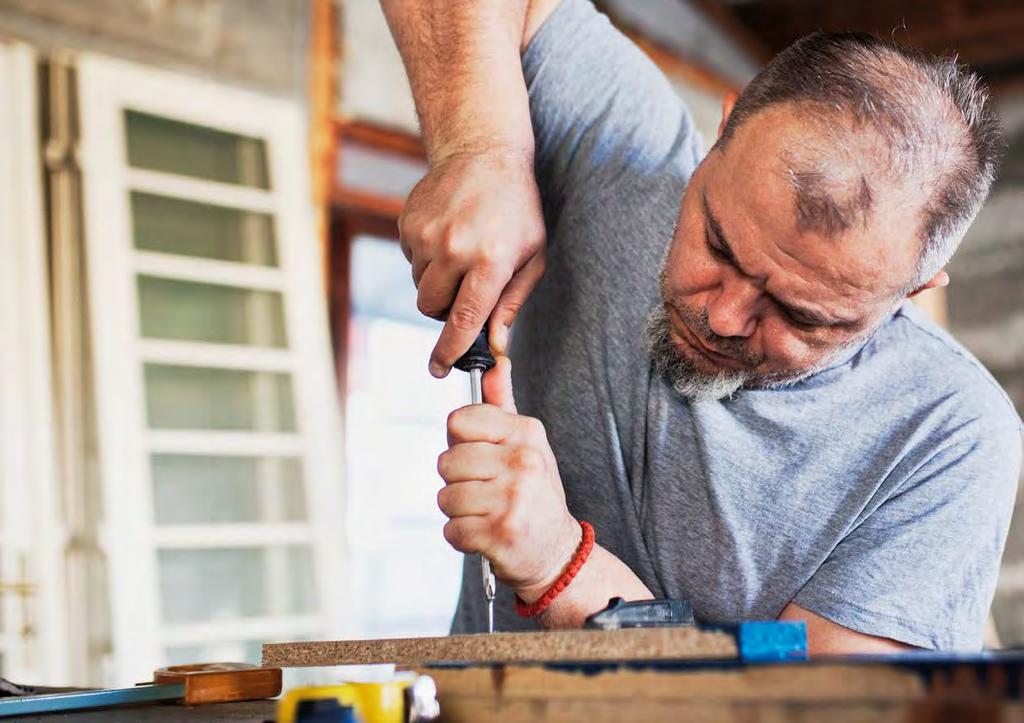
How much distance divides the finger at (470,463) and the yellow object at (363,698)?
35 centimetres

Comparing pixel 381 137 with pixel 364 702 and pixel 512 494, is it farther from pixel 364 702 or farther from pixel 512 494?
pixel 364 702

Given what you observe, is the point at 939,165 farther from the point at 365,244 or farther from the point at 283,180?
the point at 365,244

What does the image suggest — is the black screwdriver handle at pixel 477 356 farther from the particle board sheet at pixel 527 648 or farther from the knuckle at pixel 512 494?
the particle board sheet at pixel 527 648

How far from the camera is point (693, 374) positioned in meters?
1.23

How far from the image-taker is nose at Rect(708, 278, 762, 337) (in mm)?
1126

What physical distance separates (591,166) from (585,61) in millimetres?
140

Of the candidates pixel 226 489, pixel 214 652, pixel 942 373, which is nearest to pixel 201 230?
pixel 226 489

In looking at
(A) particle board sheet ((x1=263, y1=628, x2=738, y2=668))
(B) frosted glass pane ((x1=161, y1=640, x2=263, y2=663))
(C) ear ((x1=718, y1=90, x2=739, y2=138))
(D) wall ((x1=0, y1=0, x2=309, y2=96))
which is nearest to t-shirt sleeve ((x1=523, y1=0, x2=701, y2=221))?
(C) ear ((x1=718, y1=90, x2=739, y2=138))

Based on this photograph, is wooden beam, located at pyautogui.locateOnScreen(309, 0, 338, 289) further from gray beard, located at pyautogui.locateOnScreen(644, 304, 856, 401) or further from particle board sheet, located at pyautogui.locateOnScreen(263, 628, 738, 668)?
particle board sheet, located at pyautogui.locateOnScreen(263, 628, 738, 668)

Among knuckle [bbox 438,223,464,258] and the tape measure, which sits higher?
knuckle [bbox 438,223,464,258]

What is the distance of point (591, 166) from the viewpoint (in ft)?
4.58

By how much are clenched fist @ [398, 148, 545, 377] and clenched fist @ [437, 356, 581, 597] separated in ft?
0.40

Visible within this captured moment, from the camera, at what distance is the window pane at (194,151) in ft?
9.82

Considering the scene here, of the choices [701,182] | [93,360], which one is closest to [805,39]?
[701,182]
